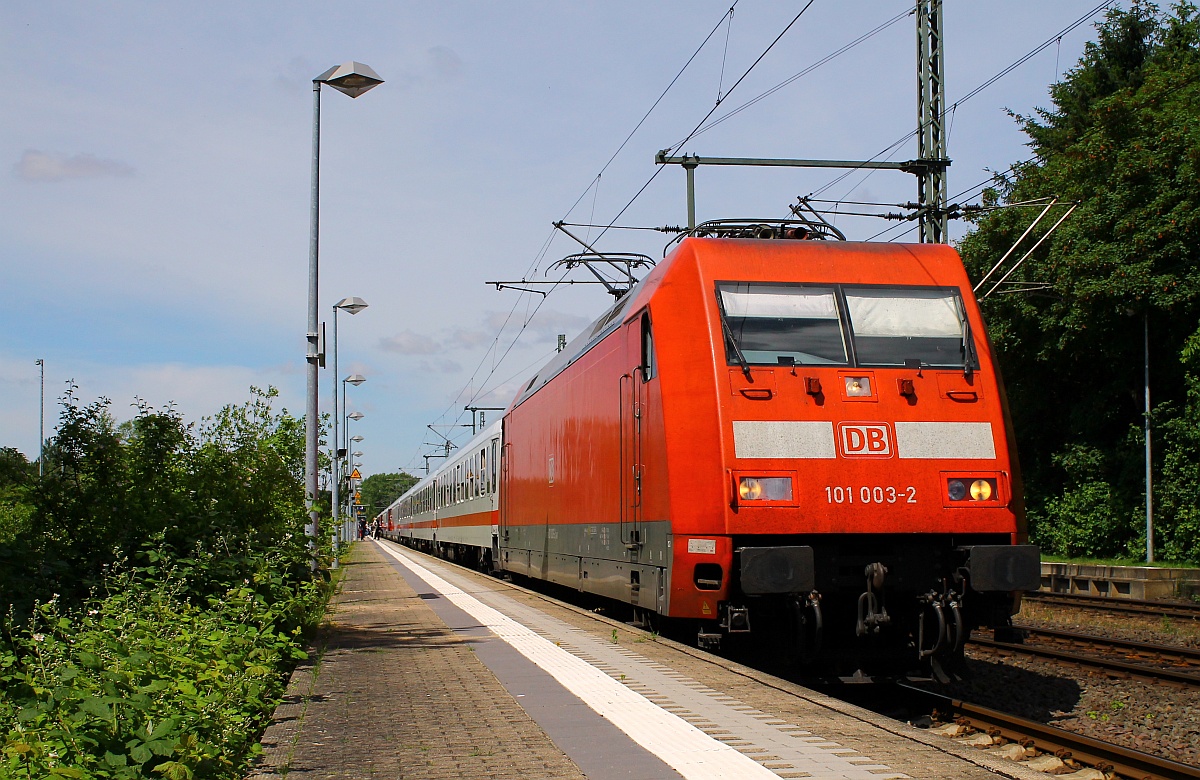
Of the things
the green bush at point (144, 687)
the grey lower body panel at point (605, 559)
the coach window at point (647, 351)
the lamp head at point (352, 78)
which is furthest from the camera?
the lamp head at point (352, 78)

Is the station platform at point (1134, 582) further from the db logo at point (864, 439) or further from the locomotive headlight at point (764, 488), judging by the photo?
the locomotive headlight at point (764, 488)

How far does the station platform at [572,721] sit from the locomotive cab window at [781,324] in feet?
7.83

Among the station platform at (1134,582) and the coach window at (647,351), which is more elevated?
the coach window at (647,351)

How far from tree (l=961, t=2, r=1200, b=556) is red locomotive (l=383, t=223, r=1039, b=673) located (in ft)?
54.4

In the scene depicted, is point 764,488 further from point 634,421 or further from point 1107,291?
point 1107,291

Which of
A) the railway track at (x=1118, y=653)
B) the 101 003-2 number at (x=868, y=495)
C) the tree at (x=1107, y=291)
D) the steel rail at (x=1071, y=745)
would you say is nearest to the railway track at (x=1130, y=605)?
the railway track at (x=1118, y=653)

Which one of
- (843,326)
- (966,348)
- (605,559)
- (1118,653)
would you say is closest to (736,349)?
(843,326)

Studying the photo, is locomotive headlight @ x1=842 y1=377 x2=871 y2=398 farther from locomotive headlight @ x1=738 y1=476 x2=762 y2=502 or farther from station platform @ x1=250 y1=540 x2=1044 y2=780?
station platform @ x1=250 y1=540 x2=1044 y2=780

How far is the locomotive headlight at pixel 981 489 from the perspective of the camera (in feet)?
28.0

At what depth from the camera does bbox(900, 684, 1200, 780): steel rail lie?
6.21m

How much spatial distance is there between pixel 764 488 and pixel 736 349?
3.71 ft

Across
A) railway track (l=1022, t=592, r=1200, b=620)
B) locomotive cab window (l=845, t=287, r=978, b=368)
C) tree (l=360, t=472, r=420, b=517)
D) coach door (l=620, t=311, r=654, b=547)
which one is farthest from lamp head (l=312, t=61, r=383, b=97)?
tree (l=360, t=472, r=420, b=517)

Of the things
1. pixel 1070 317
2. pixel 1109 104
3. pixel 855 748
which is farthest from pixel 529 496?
pixel 1109 104

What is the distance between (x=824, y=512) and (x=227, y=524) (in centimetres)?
594
